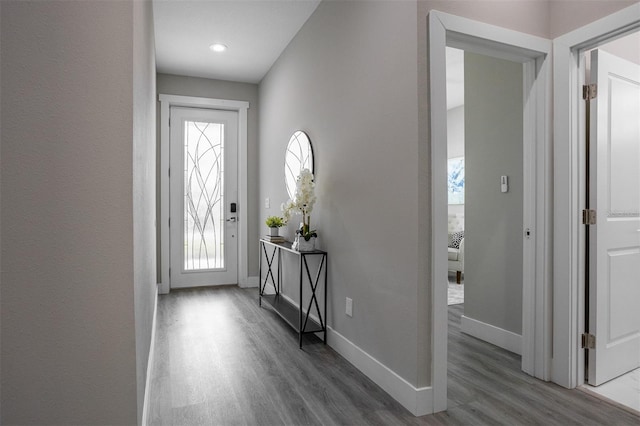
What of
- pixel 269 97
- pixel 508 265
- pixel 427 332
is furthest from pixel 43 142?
pixel 269 97

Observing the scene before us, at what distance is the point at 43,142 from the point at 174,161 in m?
3.88

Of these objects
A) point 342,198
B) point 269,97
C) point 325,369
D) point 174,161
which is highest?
point 269,97

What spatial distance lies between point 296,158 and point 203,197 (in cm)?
Result: 188

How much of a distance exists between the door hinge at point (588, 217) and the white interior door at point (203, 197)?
154 inches

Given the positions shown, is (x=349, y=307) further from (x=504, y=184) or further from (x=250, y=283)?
(x=250, y=283)

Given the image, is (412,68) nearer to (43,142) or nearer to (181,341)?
(43,142)

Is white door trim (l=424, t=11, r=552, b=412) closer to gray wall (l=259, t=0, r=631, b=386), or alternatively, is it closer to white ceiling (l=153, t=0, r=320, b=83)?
gray wall (l=259, t=0, r=631, b=386)

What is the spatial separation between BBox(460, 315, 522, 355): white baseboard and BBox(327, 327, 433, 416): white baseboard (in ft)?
3.69

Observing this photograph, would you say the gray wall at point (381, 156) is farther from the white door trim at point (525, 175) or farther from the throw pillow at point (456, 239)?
the throw pillow at point (456, 239)

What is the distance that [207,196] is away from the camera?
5.11 meters

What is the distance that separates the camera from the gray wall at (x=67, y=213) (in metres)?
1.20

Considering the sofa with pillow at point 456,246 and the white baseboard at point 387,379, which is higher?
the sofa with pillow at point 456,246

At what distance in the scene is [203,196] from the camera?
5.09m

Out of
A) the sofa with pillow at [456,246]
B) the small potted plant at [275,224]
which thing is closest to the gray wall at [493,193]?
the small potted plant at [275,224]
